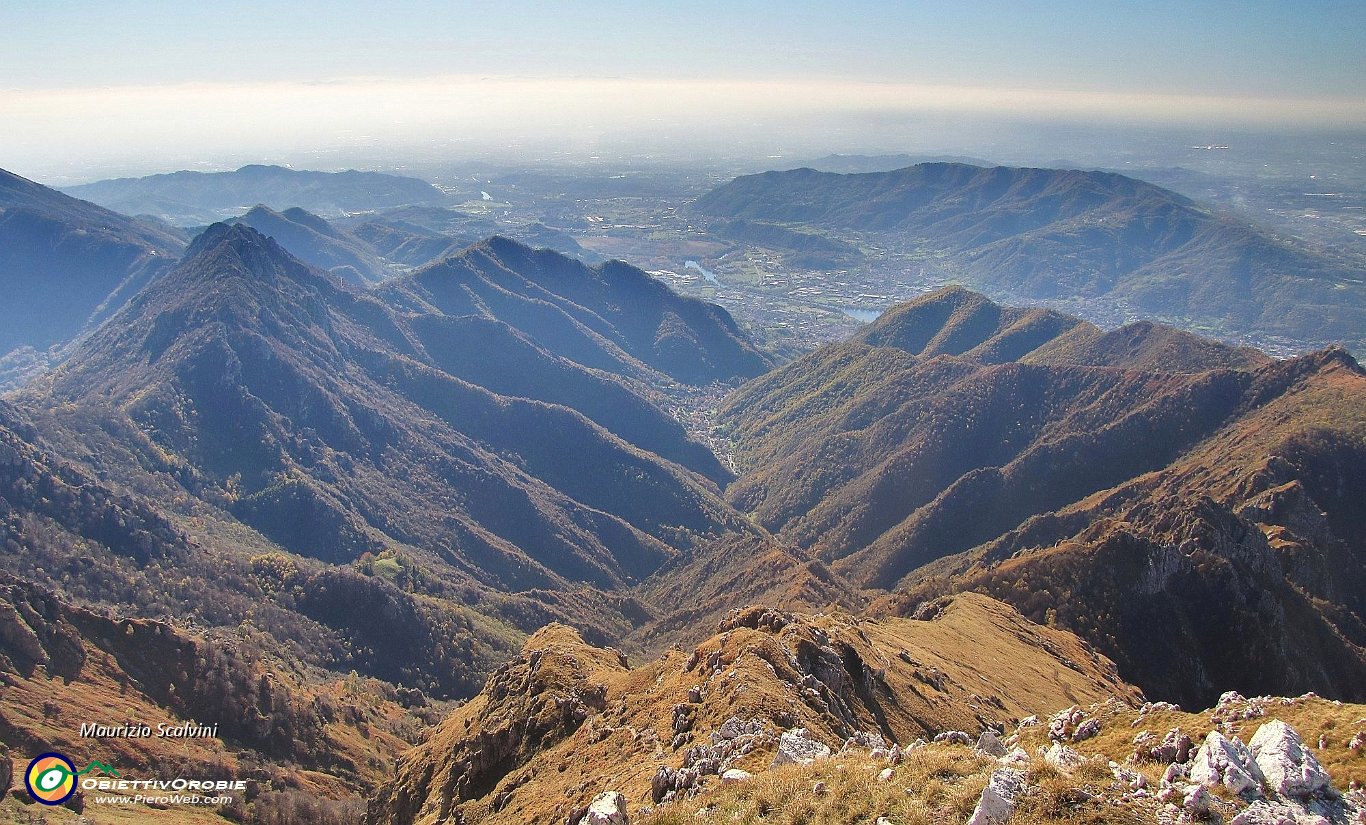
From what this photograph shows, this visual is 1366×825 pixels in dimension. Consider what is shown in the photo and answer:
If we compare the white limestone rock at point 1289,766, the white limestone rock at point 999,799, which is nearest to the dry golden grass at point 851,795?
the white limestone rock at point 999,799

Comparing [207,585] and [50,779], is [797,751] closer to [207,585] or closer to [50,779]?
[50,779]

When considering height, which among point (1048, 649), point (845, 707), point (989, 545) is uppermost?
point (845, 707)

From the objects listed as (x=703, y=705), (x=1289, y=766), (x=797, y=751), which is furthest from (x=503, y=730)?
(x=1289, y=766)

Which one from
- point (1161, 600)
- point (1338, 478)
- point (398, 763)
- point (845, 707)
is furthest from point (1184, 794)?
point (1338, 478)

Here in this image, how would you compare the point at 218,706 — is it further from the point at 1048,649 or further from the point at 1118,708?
the point at 1048,649
